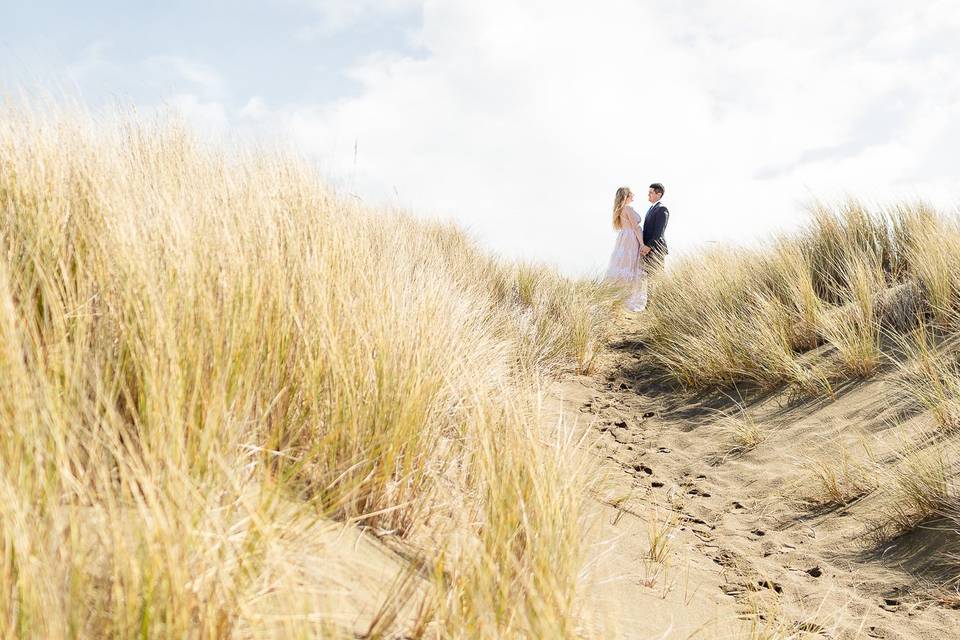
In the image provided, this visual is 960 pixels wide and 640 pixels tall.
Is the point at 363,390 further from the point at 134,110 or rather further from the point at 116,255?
the point at 134,110

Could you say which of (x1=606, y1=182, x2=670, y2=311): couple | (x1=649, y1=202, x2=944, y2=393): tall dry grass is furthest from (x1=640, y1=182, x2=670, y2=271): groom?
(x1=649, y1=202, x2=944, y2=393): tall dry grass

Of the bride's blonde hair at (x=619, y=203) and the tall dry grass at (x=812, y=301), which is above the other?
the bride's blonde hair at (x=619, y=203)

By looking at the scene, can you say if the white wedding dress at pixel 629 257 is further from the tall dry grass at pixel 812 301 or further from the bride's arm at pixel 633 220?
the tall dry grass at pixel 812 301

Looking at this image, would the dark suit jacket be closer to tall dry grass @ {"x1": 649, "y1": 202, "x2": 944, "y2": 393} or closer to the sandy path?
tall dry grass @ {"x1": 649, "y1": 202, "x2": 944, "y2": 393}

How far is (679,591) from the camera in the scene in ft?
9.20

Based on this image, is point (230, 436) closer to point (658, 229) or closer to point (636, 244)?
point (636, 244)

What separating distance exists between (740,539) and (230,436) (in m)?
2.90

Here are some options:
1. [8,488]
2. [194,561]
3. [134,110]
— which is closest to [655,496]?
[194,561]

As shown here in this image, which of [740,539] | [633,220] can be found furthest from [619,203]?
[740,539]

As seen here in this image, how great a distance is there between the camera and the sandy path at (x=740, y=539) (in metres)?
2.62

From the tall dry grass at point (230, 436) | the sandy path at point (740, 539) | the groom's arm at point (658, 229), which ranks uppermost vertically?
the groom's arm at point (658, 229)

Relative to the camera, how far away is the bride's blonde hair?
1050cm

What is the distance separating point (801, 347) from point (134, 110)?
223 inches

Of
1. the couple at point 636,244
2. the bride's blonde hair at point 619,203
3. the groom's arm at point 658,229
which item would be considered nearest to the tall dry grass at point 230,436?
the couple at point 636,244
